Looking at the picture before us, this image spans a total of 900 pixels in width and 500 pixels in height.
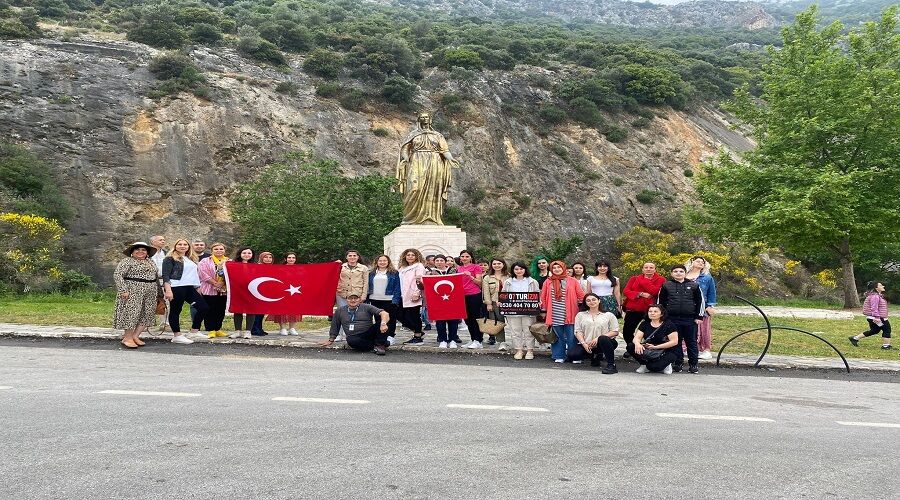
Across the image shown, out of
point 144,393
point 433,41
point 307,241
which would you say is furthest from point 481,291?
point 433,41

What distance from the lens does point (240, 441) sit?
13.4 feet

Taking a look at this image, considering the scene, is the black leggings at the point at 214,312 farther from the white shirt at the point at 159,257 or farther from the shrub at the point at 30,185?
the shrub at the point at 30,185

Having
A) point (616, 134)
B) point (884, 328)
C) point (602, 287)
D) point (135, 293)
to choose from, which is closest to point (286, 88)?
point (616, 134)

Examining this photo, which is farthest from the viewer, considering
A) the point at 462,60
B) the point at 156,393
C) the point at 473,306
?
the point at 462,60

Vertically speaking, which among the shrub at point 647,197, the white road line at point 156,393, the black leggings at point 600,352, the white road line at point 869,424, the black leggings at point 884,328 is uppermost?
the shrub at point 647,197

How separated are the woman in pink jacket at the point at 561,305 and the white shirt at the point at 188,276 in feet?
17.9

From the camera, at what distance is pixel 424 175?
15219mm

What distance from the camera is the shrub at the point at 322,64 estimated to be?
45.7m

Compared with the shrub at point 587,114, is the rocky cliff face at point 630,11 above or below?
above

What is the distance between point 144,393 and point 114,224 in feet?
107

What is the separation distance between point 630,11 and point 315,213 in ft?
379

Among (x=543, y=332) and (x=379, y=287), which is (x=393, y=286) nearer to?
(x=379, y=287)

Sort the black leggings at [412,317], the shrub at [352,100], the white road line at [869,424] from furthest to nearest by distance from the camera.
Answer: the shrub at [352,100]
the black leggings at [412,317]
the white road line at [869,424]

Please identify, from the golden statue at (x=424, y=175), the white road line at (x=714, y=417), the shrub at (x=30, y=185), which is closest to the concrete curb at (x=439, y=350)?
the white road line at (x=714, y=417)
